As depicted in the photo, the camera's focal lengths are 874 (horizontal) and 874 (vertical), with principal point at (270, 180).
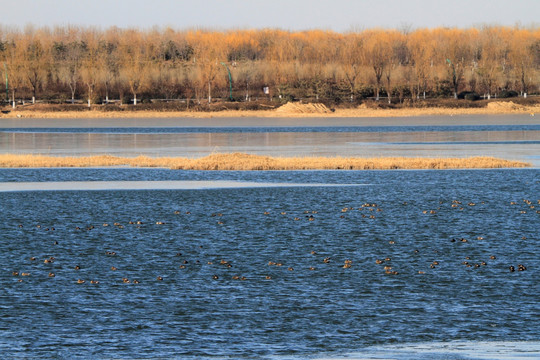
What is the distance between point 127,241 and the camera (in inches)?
765

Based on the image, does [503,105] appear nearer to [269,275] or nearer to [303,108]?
[303,108]

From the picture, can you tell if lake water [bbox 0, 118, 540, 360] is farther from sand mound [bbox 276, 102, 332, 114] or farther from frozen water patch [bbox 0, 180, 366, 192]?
sand mound [bbox 276, 102, 332, 114]

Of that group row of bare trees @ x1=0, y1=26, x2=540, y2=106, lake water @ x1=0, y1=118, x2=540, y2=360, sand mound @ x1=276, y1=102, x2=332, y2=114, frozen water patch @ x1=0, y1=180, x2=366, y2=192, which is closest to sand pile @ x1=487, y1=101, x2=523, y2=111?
row of bare trees @ x1=0, y1=26, x2=540, y2=106

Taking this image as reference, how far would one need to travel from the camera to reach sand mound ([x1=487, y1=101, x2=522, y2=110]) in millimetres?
106000

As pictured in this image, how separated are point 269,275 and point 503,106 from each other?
95.5 metres

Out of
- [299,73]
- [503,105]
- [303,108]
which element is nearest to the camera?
[503,105]

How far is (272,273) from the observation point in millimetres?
15797

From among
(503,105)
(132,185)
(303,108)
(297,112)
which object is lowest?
(132,185)

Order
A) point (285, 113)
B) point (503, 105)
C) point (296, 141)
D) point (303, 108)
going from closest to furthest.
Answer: point (296, 141) → point (285, 113) → point (503, 105) → point (303, 108)

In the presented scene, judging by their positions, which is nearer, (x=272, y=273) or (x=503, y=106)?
(x=272, y=273)

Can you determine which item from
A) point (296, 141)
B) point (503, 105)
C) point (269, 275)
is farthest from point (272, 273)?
point (503, 105)

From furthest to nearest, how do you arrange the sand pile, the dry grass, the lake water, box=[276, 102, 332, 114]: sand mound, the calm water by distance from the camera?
box=[276, 102, 332, 114]: sand mound → the sand pile → the calm water → the dry grass → the lake water

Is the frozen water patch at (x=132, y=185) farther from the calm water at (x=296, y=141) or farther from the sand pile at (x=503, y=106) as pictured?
the sand pile at (x=503, y=106)

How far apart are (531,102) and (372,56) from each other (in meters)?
23.5
